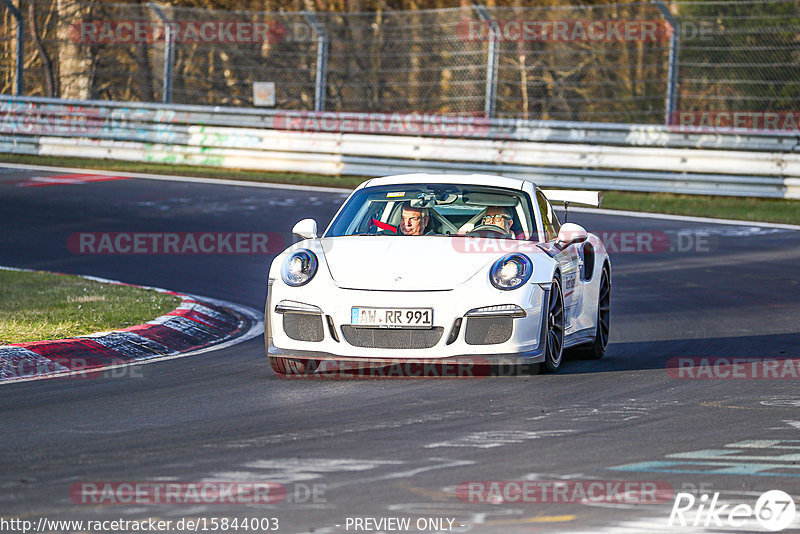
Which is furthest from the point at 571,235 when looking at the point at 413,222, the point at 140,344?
the point at 140,344

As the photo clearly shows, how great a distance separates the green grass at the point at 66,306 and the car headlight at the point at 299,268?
5.93ft

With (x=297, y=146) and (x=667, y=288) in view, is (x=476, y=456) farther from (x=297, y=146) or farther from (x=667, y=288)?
(x=297, y=146)

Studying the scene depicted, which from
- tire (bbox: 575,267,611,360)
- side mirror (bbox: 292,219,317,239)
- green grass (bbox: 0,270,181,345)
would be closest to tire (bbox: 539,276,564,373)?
tire (bbox: 575,267,611,360)

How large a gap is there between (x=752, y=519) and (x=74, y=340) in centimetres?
522

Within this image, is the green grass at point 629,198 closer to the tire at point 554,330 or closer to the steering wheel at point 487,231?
the steering wheel at point 487,231

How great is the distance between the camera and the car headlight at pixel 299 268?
7805mm

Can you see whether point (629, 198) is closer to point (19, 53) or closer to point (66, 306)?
point (19, 53)

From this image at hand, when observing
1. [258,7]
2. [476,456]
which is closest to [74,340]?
[476,456]

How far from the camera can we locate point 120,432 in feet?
20.1

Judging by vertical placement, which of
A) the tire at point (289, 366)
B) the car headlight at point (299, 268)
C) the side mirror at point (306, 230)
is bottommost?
the tire at point (289, 366)

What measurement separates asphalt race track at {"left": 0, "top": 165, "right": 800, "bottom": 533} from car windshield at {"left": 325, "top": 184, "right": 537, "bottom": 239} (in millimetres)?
1013

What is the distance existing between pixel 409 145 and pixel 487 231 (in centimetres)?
1270

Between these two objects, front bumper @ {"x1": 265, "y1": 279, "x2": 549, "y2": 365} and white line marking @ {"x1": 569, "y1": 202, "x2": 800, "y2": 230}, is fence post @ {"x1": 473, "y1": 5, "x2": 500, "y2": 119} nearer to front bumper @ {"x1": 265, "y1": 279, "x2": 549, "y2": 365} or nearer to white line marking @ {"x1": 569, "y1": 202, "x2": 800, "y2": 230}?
white line marking @ {"x1": 569, "y1": 202, "x2": 800, "y2": 230}

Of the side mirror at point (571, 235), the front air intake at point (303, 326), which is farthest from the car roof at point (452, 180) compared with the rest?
the front air intake at point (303, 326)
